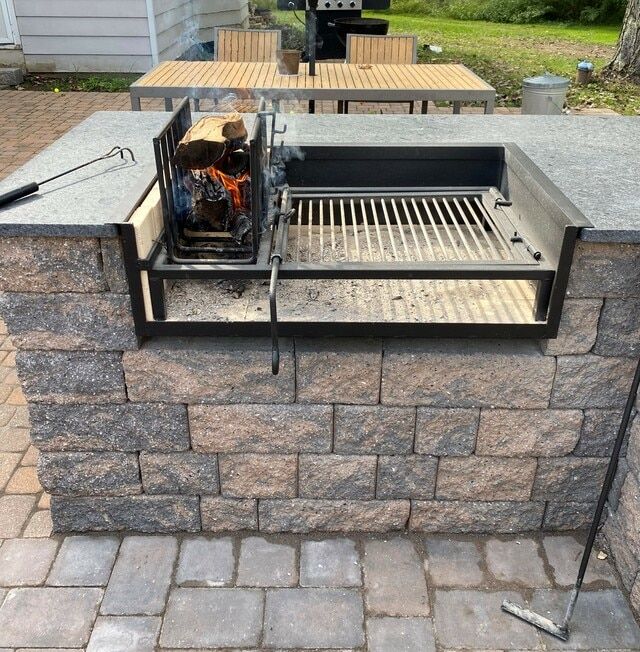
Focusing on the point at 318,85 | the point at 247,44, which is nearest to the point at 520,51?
the point at 247,44

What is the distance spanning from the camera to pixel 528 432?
2385 millimetres

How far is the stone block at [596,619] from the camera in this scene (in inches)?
85.7

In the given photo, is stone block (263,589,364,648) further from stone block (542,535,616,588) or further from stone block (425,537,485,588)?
stone block (542,535,616,588)

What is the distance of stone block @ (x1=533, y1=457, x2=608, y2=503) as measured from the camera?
246 cm

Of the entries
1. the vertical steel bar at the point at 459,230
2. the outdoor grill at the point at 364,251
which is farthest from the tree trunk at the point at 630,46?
the vertical steel bar at the point at 459,230

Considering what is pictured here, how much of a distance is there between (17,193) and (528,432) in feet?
6.20

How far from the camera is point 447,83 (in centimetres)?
535

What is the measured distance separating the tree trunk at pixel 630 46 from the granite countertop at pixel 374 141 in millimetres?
7528

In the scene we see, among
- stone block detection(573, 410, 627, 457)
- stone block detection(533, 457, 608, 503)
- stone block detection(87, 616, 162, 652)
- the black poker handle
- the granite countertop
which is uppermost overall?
the black poker handle

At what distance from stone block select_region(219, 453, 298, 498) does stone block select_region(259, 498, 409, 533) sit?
2.4 inches

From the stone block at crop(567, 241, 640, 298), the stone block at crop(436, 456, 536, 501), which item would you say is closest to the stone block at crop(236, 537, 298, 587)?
the stone block at crop(436, 456, 536, 501)

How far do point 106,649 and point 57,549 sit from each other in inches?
19.6

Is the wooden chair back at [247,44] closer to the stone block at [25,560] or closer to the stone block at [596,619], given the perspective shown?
the stone block at [25,560]

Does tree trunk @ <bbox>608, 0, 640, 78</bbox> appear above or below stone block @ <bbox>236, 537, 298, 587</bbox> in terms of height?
above
